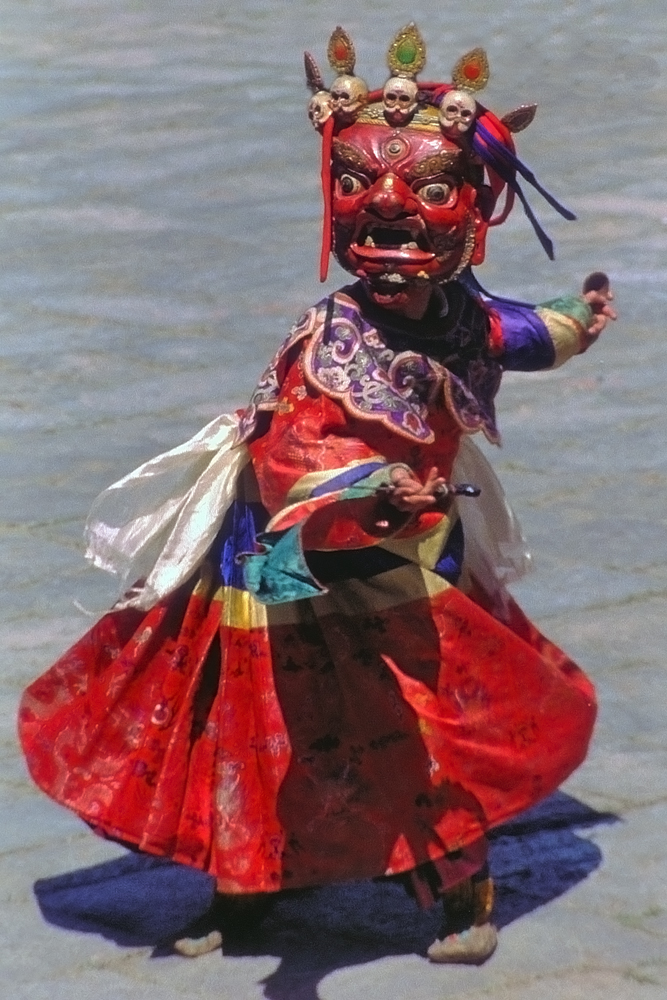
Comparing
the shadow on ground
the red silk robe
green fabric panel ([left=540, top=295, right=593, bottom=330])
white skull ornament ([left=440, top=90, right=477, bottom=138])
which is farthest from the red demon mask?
the shadow on ground

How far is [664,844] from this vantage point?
3.58 meters

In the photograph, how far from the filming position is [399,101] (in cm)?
287

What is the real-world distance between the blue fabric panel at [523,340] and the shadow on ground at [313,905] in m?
0.92

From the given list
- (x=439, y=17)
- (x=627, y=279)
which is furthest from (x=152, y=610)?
(x=439, y=17)

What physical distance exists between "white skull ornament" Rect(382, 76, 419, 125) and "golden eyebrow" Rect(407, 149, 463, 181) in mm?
73

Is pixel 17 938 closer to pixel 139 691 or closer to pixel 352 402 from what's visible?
A: pixel 139 691

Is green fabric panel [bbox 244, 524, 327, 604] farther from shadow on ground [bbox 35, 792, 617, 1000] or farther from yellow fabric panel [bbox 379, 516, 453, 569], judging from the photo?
shadow on ground [bbox 35, 792, 617, 1000]

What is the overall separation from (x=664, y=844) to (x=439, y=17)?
19.6 ft

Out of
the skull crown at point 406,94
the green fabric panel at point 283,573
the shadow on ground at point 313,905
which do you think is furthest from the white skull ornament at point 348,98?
the shadow on ground at point 313,905

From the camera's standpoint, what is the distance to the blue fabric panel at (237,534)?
3057mm

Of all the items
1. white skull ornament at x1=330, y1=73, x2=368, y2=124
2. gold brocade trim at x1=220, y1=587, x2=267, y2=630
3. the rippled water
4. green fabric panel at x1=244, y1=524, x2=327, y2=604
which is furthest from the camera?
the rippled water

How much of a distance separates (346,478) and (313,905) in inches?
37.6

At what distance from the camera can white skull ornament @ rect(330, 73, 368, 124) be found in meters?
2.89

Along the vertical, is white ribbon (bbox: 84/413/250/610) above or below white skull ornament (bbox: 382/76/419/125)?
below
